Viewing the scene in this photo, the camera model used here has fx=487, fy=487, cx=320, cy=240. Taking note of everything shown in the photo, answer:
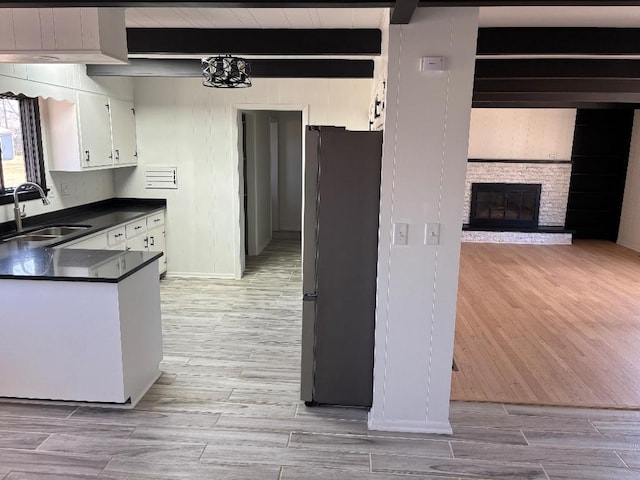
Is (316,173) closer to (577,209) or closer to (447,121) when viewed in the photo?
(447,121)

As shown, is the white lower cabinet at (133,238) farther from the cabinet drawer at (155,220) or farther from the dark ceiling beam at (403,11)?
the dark ceiling beam at (403,11)

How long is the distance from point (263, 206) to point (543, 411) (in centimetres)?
556

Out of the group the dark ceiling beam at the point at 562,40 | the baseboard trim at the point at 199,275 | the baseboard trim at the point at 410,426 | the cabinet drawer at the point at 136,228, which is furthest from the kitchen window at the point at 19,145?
the dark ceiling beam at the point at 562,40

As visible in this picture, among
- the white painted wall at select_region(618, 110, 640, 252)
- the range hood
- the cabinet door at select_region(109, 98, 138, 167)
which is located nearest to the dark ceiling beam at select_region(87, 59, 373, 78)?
the cabinet door at select_region(109, 98, 138, 167)

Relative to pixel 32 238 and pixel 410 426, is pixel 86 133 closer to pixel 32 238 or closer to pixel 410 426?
pixel 32 238

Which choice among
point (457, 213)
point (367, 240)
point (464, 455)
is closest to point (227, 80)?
point (367, 240)

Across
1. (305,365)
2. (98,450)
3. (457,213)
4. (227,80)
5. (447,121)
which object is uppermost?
(227,80)

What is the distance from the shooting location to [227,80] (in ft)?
11.8

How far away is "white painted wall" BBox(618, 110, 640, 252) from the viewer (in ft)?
27.0

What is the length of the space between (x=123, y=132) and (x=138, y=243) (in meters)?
1.30

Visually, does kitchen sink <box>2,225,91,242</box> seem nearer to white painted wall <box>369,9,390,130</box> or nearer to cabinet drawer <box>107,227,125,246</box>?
cabinet drawer <box>107,227,125,246</box>

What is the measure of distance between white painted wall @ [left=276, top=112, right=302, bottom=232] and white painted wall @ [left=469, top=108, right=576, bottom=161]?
3.10 meters

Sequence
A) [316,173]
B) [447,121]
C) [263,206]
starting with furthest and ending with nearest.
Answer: [263,206]
[316,173]
[447,121]

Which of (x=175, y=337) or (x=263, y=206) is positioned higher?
(x=263, y=206)
